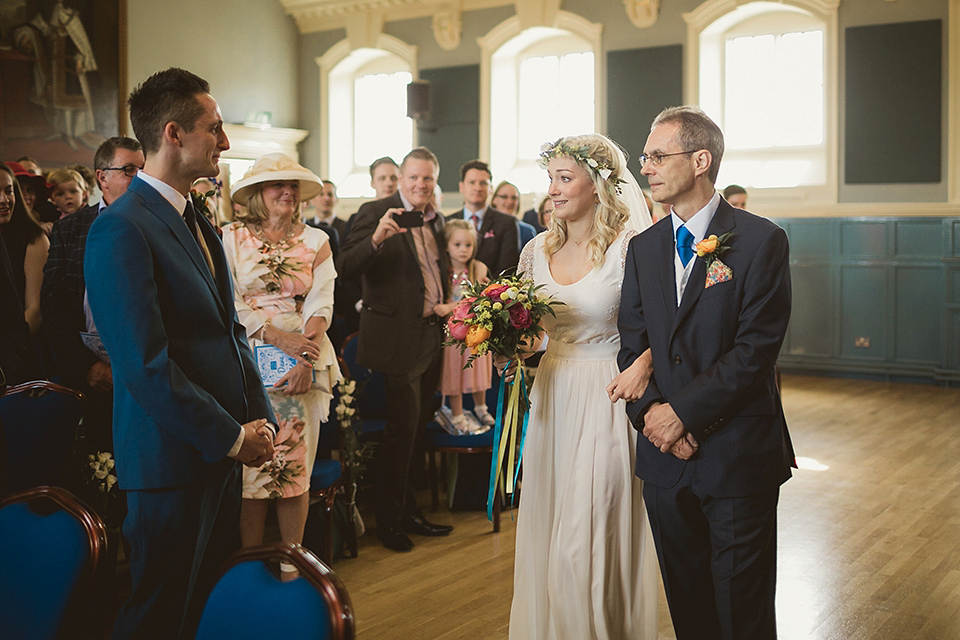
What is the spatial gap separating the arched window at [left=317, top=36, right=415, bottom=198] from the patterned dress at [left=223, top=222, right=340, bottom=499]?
397 inches

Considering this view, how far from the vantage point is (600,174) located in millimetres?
3178

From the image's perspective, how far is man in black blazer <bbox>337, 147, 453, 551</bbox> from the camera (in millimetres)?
4484

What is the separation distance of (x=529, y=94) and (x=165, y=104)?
10853mm

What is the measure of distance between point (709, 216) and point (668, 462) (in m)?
0.72

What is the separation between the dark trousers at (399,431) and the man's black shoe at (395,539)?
0.11 feet

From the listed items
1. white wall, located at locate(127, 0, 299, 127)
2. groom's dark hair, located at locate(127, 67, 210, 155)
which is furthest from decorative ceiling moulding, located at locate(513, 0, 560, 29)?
groom's dark hair, located at locate(127, 67, 210, 155)

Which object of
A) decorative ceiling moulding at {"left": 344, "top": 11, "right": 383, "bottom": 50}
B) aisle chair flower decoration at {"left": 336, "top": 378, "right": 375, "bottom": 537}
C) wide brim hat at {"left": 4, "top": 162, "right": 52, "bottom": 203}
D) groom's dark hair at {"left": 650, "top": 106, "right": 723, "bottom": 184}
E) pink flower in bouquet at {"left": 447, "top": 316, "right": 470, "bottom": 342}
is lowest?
aisle chair flower decoration at {"left": 336, "top": 378, "right": 375, "bottom": 537}

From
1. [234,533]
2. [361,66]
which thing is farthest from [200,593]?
[361,66]

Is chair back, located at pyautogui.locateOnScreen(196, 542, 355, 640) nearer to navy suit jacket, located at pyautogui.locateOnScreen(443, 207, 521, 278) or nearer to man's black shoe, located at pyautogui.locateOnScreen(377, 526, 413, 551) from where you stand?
man's black shoe, located at pyautogui.locateOnScreen(377, 526, 413, 551)

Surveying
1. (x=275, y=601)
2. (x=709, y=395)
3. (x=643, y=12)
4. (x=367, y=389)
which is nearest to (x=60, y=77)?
(x=643, y=12)

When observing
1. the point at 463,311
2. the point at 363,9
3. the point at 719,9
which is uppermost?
the point at 363,9

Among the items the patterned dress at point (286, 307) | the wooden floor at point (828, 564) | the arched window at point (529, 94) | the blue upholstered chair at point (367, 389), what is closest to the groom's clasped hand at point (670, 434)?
the wooden floor at point (828, 564)

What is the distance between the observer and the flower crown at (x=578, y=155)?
316 centimetres

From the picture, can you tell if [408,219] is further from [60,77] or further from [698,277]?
[60,77]
